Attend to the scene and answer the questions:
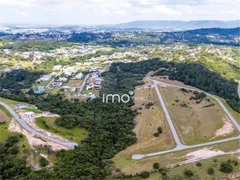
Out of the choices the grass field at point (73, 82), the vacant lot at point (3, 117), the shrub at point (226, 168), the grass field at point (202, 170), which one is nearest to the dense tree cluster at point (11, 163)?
the vacant lot at point (3, 117)

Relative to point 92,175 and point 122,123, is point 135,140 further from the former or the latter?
point 92,175

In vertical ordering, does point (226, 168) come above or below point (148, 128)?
above

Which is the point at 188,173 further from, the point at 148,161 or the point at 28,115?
the point at 28,115

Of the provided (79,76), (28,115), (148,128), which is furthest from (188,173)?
(79,76)

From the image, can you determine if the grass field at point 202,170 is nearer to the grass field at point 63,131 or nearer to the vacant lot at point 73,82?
the grass field at point 63,131

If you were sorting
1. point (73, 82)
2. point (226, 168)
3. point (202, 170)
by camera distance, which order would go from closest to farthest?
point (226, 168), point (202, 170), point (73, 82)

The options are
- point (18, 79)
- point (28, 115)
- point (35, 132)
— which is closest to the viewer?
point (35, 132)

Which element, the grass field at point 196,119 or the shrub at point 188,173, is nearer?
the shrub at point 188,173

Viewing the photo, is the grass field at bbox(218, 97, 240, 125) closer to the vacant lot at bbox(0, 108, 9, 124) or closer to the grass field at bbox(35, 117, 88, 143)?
the grass field at bbox(35, 117, 88, 143)
